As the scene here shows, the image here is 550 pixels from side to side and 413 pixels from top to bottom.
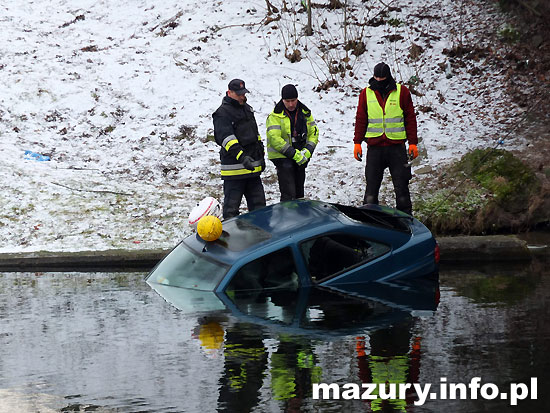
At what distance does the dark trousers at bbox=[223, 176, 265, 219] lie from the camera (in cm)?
1160

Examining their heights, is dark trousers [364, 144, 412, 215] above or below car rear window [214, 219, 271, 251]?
above

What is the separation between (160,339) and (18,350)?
1134mm

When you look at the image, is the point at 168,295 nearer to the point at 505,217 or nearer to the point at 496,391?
the point at 496,391

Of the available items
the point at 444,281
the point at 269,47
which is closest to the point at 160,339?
the point at 444,281

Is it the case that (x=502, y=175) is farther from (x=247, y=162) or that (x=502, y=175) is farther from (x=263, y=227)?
(x=263, y=227)

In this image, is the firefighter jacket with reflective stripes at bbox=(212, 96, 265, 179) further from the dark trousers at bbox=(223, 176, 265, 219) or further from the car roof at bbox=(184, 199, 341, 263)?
the car roof at bbox=(184, 199, 341, 263)

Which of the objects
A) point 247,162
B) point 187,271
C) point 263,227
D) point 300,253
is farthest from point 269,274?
point 247,162

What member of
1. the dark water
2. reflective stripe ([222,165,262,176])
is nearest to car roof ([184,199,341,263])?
the dark water

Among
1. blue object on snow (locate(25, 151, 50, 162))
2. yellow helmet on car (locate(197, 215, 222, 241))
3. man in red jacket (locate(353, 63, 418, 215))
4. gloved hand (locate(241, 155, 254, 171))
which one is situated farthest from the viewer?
blue object on snow (locate(25, 151, 50, 162))

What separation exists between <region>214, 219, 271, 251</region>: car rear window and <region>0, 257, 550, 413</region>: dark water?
0.58 metres

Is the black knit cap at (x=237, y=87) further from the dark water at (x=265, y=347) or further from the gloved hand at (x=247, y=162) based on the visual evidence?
the dark water at (x=265, y=347)

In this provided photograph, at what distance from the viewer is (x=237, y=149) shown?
11359mm

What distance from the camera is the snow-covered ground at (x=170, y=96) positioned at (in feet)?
46.2

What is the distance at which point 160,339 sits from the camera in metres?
7.44
